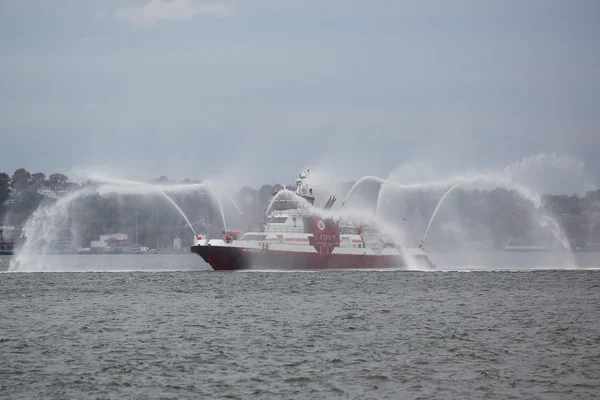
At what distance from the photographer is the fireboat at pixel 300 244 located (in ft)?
276

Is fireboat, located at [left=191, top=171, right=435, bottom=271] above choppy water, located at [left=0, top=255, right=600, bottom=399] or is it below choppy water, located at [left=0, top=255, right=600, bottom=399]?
above

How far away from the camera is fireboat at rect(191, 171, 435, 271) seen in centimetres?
8425

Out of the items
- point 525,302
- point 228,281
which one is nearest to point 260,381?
point 525,302

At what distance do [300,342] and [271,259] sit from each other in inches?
1871

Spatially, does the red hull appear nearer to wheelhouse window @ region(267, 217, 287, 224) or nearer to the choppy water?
wheelhouse window @ region(267, 217, 287, 224)

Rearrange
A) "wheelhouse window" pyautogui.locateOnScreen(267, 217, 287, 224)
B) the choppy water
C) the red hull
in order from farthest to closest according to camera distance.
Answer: "wheelhouse window" pyautogui.locateOnScreen(267, 217, 287, 224), the red hull, the choppy water

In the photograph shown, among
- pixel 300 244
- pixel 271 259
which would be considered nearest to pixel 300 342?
pixel 271 259

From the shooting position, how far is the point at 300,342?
38281mm

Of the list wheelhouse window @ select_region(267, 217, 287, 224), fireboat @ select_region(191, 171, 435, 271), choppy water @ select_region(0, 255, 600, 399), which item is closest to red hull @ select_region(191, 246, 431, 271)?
fireboat @ select_region(191, 171, 435, 271)

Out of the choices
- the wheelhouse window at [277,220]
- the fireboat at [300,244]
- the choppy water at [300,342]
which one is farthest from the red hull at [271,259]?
the choppy water at [300,342]

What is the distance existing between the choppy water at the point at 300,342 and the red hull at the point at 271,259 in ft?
43.6

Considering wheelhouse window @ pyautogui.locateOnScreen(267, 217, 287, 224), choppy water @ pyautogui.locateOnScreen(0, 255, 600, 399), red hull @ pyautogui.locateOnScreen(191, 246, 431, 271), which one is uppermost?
wheelhouse window @ pyautogui.locateOnScreen(267, 217, 287, 224)

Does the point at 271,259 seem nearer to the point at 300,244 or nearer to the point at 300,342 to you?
the point at 300,244

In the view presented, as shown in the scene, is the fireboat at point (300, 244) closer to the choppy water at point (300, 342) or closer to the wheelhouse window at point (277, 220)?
the wheelhouse window at point (277, 220)
